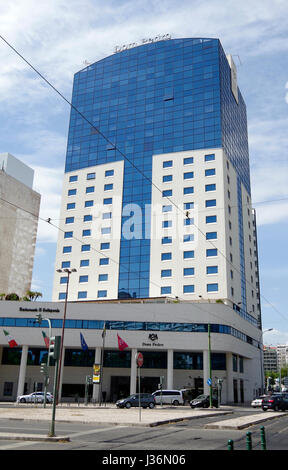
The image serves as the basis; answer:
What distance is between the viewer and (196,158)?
2648 inches

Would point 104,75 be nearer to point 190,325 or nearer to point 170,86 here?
point 170,86

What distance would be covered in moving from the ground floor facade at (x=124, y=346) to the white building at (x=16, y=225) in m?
38.2

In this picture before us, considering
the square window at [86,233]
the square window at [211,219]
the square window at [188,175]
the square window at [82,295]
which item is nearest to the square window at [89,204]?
the square window at [86,233]

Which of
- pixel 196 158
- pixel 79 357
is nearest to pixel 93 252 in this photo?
pixel 79 357

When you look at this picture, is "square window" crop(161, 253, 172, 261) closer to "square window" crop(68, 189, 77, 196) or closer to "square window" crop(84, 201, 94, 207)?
"square window" crop(84, 201, 94, 207)

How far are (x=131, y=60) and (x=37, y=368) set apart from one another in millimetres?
57186

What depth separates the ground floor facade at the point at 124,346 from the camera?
55.1 meters

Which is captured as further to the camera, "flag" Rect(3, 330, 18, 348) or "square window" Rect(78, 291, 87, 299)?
"square window" Rect(78, 291, 87, 299)

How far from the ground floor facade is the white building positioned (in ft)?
125

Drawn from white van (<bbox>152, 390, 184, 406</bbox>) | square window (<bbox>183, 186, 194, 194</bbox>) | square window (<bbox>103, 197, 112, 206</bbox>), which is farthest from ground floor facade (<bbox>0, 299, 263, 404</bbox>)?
square window (<bbox>103, 197, 112, 206</bbox>)

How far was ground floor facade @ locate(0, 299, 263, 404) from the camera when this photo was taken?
55.1 meters

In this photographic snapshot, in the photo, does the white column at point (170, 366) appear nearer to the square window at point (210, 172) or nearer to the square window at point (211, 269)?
the square window at point (211, 269)

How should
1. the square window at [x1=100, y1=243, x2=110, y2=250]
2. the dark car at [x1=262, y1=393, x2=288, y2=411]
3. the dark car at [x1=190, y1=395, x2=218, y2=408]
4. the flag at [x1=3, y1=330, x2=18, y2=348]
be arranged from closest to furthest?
the dark car at [x1=262, y1=393, x2=288, y2=411]
the dark car at [x1=190, y1=395, x2=218, y2=408]
the flag at [x1=3, y1=330, x2=18, y2=348]
the square window at [x1=100, y1=243, x2=110, y2=250]
